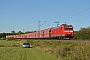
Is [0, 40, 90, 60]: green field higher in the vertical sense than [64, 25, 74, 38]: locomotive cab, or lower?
lower

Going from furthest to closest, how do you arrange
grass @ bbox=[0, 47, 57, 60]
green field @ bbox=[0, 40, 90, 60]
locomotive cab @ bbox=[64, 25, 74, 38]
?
1. locomotive cab @ bbox=[64, 25, 74, 38]
2. grass @ bbox=[0, 47, 57, 60]
3. green field @ bbox=[0, 40, 90, 60]

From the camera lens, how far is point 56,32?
5859 centimetres

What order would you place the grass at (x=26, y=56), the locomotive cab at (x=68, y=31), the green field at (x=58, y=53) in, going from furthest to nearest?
the locomotive cab at (x=68, y=31)
the grass at (x=26, y=56)
the green field at (x=58, y=53)

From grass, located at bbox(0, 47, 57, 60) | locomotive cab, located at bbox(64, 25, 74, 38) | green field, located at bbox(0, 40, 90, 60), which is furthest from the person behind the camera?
locomotive cab, located at bbox(64, 25, 74, 38)

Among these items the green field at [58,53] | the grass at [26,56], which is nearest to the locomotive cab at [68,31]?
the green field at [58,53]

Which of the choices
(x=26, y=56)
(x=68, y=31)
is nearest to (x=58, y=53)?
(x=26, y=56)

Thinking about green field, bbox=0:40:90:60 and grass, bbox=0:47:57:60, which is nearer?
green field, bbox=0:40:90:60

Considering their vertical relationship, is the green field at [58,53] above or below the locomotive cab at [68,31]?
below

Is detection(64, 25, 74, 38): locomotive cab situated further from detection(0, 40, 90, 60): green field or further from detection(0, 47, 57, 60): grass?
detection(0, 47, 57, 60): grass

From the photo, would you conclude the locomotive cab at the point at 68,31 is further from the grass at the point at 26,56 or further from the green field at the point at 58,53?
the grass at the point at 26,56

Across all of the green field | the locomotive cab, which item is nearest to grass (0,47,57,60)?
the green field

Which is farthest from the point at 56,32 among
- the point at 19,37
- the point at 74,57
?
the point at 19,37

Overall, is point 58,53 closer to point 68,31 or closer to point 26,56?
point 26,56

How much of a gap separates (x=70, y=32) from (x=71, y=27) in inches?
53.5
